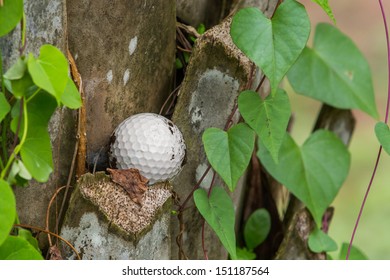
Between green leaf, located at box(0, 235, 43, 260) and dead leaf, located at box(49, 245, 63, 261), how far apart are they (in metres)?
0.08

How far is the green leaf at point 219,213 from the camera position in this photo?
111 centimetres

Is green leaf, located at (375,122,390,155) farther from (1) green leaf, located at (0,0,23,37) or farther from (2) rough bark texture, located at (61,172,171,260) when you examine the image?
(1) green leaf, located at (0,0,23,37)

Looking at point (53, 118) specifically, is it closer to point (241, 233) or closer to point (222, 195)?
point (222, 195)

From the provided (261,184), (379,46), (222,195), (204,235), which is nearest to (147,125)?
(222,195)

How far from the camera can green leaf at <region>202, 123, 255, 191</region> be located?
1.04 meters

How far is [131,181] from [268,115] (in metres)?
0.23

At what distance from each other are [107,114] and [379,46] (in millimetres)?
2413

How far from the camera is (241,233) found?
154cm

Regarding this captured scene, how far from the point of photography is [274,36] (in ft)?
3.27

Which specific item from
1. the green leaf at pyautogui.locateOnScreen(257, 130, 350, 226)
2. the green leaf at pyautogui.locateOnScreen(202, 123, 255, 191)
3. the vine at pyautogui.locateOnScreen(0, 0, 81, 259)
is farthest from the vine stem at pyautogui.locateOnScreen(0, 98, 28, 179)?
the green leaf at pyautogui.locateOnScreen(257, 130, 350, 226)

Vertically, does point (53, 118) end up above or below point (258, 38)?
below

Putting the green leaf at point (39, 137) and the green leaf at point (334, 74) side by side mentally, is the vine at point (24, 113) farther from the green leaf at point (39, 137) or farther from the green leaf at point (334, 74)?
the green leaf at point (334, 74)
